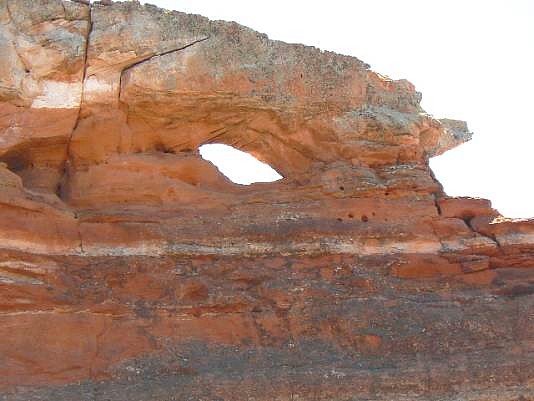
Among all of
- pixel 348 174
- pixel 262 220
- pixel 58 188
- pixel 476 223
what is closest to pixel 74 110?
pixel 58 188

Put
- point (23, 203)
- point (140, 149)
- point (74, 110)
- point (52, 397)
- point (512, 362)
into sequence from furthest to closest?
point (140, 149), point (74, 110), point (23, 203), point (512, 362), point (52, 397)

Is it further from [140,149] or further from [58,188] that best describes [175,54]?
[58,188]

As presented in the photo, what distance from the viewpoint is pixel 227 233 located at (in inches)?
673

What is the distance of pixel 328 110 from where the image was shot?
61.1 feet

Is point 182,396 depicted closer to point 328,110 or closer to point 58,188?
point 58,188

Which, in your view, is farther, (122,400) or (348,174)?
(348,174)

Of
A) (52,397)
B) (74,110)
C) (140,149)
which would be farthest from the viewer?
(140,149)

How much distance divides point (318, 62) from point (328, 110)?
103cm

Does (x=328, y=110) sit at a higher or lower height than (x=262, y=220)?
higher

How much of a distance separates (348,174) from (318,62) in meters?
2.46

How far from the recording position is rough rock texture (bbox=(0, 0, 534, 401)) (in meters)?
14.5

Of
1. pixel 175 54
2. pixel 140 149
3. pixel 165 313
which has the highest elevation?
pixel 175 54

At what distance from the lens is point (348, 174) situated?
60.0 ft

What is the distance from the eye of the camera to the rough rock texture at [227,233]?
572 inches
